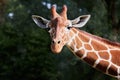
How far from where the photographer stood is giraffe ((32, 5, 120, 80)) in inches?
184

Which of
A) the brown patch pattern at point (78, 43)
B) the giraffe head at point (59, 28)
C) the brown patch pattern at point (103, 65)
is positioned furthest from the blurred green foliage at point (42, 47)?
the giraffe head at point (59, 28)

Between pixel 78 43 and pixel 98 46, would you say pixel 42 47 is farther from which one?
pixel 78 43

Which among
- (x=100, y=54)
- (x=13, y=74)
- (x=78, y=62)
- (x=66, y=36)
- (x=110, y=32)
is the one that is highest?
(x=66, y=36)

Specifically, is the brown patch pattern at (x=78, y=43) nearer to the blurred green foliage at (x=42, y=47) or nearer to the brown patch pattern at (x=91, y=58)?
the brown patch pattern at (x=91, y=58)

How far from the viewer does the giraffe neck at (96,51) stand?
192 inches

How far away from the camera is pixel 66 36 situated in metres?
4.73

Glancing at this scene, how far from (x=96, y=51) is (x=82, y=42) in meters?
0.18

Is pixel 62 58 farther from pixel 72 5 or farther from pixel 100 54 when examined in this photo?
pixel 100 54

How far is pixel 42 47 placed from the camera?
538 inches

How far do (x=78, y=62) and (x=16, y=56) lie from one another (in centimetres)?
268

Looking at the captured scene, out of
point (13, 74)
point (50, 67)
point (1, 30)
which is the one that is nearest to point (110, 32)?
point (50, 67)

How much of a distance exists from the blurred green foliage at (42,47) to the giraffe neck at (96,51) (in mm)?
5453

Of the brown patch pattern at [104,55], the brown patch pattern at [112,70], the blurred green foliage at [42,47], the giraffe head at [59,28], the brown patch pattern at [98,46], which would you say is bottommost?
the blurred green foliage at [42,47]

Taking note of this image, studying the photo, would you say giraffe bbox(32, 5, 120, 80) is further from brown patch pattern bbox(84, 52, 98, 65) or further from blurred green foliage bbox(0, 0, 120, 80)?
blurred green foliage bbox(0, 0, 120, 80)
